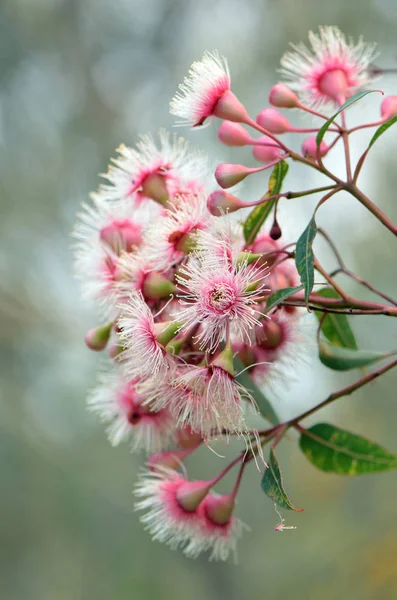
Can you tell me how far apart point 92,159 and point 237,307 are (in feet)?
17.4

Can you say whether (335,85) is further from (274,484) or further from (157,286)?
(274,484)

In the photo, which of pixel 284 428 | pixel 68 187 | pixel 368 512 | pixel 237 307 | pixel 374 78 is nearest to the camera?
pixel 237 307

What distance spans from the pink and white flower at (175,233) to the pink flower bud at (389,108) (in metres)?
0.25

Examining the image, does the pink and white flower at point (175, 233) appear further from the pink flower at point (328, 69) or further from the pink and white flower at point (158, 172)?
the pink flower at point (328, 69)

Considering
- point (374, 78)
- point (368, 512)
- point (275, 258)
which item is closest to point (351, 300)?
point (275, 258)

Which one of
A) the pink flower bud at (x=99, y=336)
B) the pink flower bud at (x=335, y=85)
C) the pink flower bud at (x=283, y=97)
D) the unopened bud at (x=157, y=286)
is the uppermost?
the pink flower bud at (x=335, y=85)

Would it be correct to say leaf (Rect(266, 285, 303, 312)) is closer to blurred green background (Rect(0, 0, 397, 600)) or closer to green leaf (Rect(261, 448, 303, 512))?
green leaf (Rect(261, 448, 303, 512))

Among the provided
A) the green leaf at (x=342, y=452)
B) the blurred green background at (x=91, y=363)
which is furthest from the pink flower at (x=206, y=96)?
the blurred green background at (x=91, y=363)

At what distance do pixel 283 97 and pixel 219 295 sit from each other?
313 millimetres

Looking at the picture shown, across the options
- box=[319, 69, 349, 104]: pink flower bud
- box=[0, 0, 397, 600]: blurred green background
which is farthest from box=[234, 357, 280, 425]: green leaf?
box=[0, 0, 397, 600]: blurred green background

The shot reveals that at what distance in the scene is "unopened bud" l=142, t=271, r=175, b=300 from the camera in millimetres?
833

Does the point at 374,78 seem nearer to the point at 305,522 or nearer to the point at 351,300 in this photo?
the point at 351,300

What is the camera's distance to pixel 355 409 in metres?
5.78

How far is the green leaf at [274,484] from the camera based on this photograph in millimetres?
756
